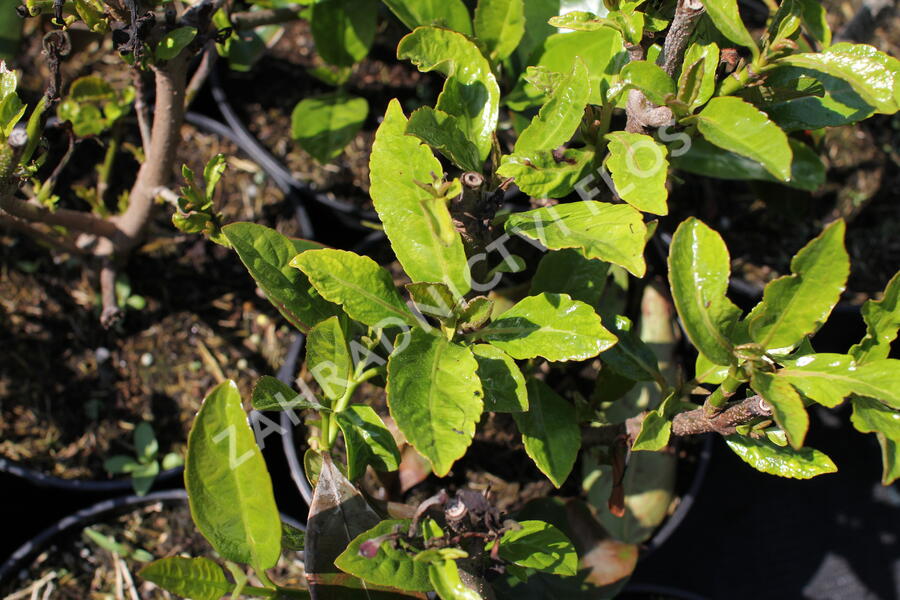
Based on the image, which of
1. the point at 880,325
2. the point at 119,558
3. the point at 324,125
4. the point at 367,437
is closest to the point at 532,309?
the point at 367,437

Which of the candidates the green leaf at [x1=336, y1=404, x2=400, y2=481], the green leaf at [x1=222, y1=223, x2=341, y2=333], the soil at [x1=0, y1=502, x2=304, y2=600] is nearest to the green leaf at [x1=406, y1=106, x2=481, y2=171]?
the green leaf at [x1=222, y1=223, x2=341, y2=333]

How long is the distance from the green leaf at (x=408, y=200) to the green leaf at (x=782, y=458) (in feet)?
1.36

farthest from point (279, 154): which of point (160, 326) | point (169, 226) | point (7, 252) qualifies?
point (7, 252)

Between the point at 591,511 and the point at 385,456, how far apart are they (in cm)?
52

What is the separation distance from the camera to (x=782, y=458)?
916mm

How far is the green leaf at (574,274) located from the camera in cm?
105

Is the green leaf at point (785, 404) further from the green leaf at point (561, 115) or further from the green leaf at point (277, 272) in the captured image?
the green leaf at point (277, 272)

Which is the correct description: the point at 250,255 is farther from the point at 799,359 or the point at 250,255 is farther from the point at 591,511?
the point at 591,511

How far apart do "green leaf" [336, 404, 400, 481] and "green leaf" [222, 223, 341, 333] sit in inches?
5.0

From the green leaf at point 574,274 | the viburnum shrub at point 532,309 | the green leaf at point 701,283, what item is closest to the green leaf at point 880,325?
the viburnum shrub at point 532,309

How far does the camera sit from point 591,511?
132 cm

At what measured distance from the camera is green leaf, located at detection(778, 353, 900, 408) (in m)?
0.75

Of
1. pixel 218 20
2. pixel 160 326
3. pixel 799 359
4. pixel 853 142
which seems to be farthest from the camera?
pixel 853 142

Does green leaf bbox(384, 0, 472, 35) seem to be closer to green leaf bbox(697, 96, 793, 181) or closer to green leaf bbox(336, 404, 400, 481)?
green leaf bbox(697, 96, 793, 181)
